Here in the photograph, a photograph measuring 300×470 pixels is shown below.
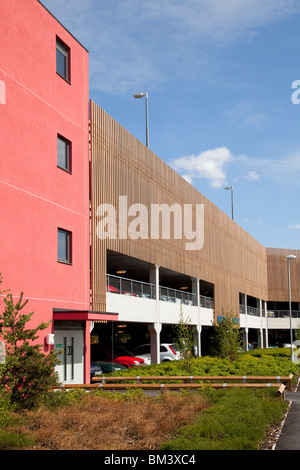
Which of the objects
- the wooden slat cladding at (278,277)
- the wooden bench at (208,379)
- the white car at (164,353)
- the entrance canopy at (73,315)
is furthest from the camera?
the wooden slat cladding at (278,277)

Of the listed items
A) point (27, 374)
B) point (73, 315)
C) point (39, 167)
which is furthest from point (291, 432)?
point (39, 167)

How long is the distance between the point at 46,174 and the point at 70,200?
2097 mm

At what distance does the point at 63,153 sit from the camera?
2367 cm

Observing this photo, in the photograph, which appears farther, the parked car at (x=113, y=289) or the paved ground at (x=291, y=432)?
the parked car at (x=113, y=289)

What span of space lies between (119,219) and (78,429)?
16.7 metres

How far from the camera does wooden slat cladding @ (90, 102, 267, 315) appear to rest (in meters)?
26.1

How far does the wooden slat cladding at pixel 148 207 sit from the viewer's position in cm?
2614

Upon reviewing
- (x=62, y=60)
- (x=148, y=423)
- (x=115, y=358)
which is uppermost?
(x=62, y=60)

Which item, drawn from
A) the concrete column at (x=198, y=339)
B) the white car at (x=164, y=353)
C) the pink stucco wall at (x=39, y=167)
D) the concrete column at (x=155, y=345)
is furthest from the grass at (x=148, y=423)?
the concrete column at (x=198, y=339)

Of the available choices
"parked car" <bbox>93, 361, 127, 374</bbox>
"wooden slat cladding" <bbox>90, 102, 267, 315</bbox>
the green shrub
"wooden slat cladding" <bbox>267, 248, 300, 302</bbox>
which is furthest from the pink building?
"wooden slat cladding" <bbox>267, 248, 300, 302</bbox>

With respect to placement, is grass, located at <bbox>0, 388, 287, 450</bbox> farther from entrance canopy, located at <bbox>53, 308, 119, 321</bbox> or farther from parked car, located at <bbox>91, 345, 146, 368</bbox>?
parked car, located at <bbox>91, 345, 146, 368</bbox>

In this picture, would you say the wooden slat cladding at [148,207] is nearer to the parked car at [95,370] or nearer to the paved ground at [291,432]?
the parked car at [95,370]

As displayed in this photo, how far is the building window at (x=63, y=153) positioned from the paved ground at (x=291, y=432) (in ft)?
41.0

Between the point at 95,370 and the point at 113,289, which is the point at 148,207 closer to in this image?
the point at 113,289
